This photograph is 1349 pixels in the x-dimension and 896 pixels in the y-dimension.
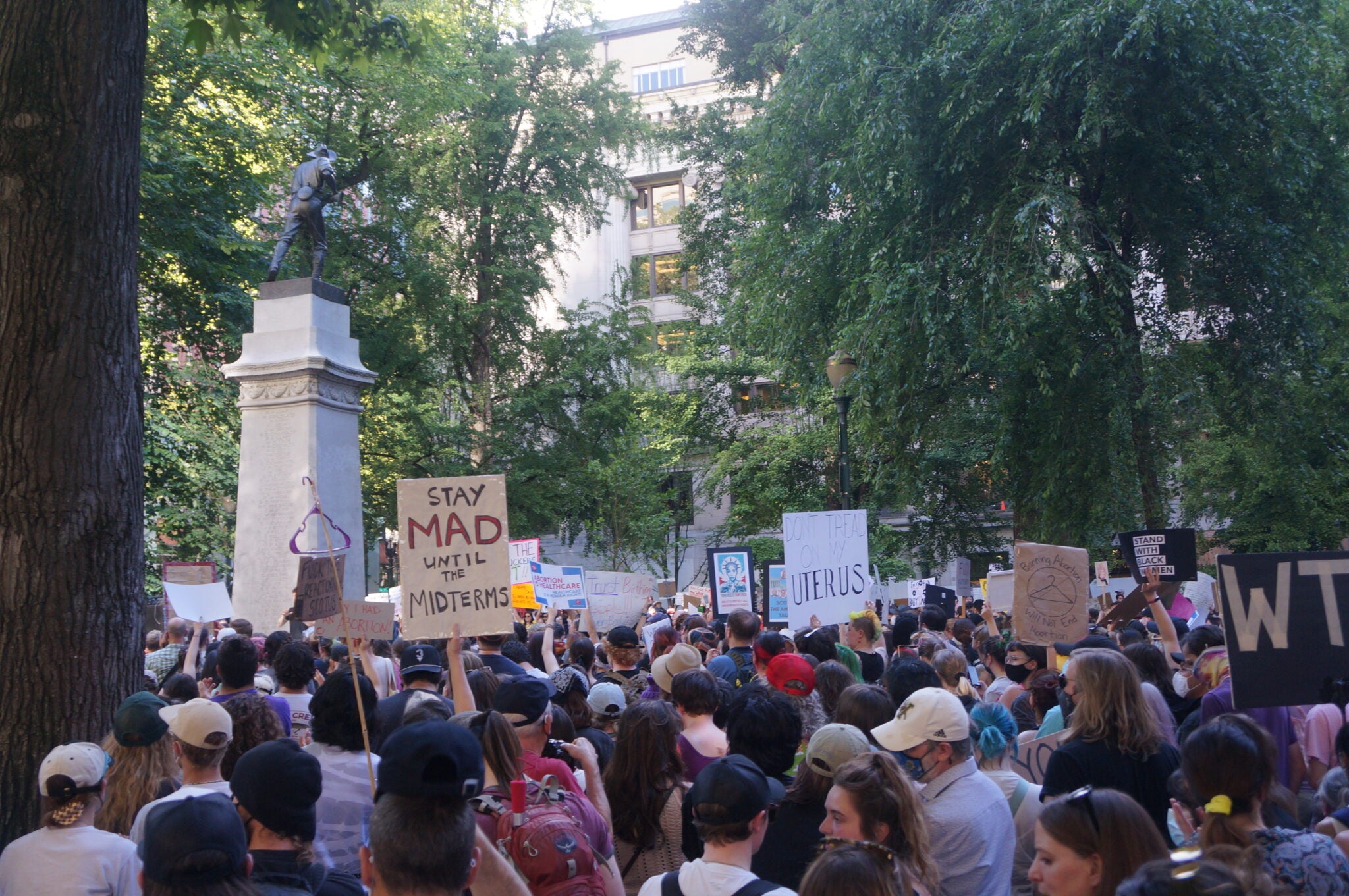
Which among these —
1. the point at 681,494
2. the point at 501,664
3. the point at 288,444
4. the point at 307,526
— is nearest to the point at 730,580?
the point at 307,526

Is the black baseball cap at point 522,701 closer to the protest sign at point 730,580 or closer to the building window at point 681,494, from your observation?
the protest sign at point 730,580

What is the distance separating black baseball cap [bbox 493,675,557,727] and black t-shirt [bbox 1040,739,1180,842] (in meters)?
2.03

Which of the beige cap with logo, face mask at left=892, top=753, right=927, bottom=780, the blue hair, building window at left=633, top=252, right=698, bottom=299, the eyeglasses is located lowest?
face mask at left=892, top=753, right=927, bottom=780

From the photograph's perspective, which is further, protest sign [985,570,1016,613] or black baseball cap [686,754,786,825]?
protest sign [985,570,1016,613]

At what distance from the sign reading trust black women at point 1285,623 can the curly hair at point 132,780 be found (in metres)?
4.25

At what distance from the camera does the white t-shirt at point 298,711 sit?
6.26m

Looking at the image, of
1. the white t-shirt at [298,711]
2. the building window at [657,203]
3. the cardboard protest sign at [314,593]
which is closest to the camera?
the white t-shirt at [298,711]

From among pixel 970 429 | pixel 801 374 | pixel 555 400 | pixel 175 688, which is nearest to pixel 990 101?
pixel 970 429

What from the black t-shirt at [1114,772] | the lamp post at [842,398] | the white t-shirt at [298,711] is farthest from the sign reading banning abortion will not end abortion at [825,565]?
the black t-shirt at [1114,772]

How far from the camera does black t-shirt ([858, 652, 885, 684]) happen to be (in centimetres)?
837

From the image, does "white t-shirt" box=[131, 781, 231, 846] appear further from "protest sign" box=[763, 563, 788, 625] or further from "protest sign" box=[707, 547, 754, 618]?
"protest sign" box=[763, 563, 788, 625]

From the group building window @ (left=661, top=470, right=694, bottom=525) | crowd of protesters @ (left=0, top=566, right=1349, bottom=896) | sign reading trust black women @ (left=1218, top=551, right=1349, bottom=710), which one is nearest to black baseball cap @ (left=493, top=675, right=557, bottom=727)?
crowd of protesters @ (left=0, top=566, right=1349, bottom=896)

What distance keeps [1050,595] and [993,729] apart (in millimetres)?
3282

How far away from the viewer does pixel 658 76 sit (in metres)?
55.9
